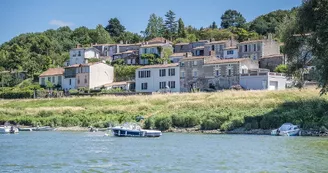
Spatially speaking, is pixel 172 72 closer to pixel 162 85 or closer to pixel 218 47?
pixel 162 85

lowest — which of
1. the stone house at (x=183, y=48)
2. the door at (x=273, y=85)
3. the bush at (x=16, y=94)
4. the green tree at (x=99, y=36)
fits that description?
the bush at (x=16, y=94)

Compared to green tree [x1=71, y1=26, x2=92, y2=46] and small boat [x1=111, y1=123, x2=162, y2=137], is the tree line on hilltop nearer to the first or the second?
green tree [x1=71, y1=26, x2=92, y2=46]

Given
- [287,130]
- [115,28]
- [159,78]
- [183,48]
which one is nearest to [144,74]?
[159,78]

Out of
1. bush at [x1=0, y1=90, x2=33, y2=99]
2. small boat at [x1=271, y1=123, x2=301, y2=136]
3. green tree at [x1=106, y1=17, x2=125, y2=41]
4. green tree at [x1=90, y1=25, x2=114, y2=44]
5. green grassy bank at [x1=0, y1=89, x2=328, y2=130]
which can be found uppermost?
green tree at [x1=106, y1=17, x2=125, y2=41]

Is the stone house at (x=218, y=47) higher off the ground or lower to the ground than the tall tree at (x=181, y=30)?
lower

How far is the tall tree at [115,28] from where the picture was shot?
19188cm

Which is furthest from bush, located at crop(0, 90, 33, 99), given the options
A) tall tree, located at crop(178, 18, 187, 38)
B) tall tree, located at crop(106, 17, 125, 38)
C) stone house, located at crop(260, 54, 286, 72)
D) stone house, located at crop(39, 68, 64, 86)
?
tall tree, located at crop(106, 17, 125, 38)

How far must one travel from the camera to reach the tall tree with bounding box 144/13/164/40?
559 feet

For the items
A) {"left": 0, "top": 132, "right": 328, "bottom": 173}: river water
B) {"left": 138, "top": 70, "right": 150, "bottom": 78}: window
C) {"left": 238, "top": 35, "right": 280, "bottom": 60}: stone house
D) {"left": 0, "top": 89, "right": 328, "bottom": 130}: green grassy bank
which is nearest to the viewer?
{"left": 0, "top": 132, "right": 328, "bottom": 173}: river water

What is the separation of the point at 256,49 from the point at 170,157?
76530 millimetres

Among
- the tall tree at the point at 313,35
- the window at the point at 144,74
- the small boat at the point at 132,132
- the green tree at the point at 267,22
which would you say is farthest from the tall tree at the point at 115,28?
the tall tree at the point at 313,35

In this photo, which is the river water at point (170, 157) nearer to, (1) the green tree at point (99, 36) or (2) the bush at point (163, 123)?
(2) the bush at point (163, 123)

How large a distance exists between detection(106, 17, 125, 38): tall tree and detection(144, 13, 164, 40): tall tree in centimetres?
2090

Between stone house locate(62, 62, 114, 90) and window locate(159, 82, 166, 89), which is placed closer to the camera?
window locate(159, 82, 166, 89)
